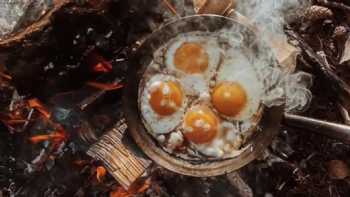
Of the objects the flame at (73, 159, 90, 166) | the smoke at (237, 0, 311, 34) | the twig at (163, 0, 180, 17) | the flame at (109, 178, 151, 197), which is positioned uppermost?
the twig at (163, 0, 180, 17)

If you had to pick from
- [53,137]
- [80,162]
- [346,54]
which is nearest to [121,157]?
[80,162]

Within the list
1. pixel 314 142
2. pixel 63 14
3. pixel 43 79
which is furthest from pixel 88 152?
pixel 314 142

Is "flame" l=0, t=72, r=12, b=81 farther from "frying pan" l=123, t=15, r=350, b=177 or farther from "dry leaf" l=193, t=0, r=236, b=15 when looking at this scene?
"dry leaf" l=193, t=0, r=236, b=15

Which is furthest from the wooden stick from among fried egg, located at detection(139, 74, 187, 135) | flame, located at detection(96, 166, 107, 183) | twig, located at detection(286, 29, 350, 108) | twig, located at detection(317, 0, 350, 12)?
twig, located at detection(317, 0, 350, 12)

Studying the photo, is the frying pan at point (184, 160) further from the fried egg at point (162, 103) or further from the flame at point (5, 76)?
the flame at point (5, 76)

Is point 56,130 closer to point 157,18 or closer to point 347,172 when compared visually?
point 157,18

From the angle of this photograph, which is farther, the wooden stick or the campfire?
the campfire

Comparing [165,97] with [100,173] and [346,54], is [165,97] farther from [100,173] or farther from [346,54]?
[346,54]
